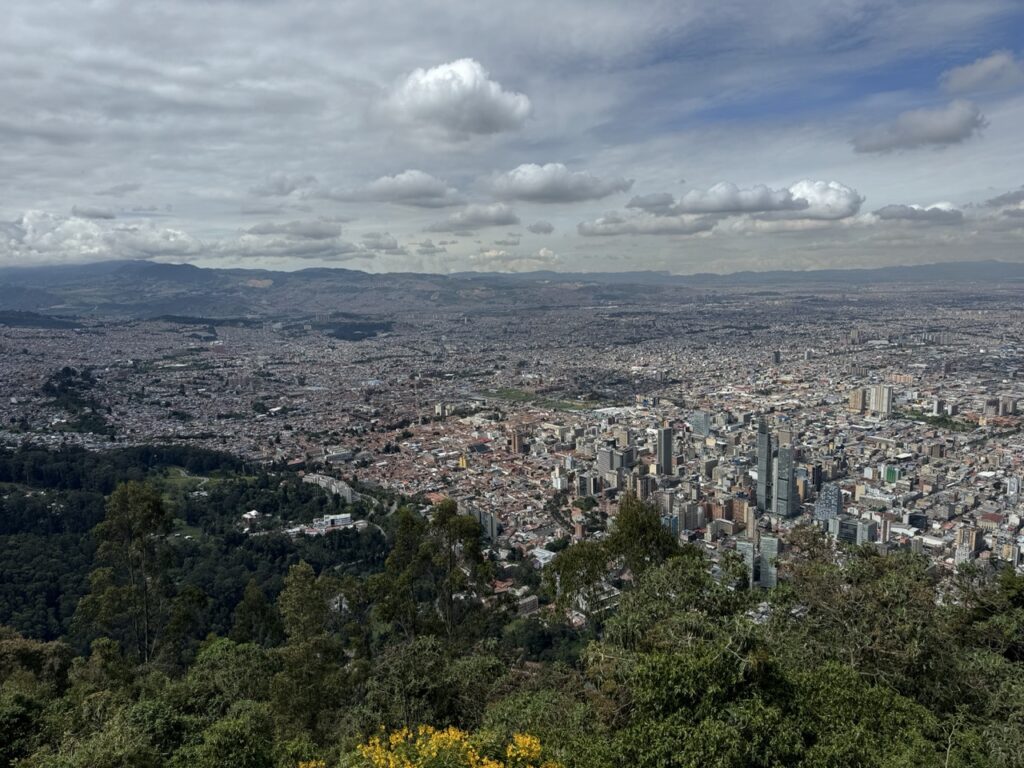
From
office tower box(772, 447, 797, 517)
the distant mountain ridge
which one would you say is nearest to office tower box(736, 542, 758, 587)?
office tower box(772, 447, 797, 517)

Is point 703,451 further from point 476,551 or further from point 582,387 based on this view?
point 476,551

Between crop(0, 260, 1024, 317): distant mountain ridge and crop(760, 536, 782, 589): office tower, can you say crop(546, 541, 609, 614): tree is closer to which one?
crop(760, 536, 782, 589): office tower

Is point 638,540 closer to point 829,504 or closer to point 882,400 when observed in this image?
point 829,504

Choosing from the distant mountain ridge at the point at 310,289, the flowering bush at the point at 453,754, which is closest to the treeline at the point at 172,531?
the flowering bush at the point at 453,754

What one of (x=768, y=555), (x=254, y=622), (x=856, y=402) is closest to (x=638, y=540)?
(x=254, y=622)

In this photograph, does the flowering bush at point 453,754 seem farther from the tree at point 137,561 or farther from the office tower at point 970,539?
the office tower at point 970,539

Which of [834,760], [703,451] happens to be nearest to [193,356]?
[703,451]
